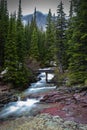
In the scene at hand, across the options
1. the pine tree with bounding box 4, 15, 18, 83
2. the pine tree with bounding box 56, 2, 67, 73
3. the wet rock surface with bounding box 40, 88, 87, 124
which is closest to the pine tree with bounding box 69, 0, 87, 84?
the wet rock surface with bounding box 40, 88, 87, 124

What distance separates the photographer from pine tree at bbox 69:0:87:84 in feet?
91.8

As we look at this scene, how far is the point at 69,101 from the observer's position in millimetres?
25250

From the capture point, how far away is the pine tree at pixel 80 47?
2798 cm

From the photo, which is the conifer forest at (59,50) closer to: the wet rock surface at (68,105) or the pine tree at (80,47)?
the pine tree at (80,47)

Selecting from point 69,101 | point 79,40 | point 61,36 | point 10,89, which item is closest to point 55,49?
point 61,36

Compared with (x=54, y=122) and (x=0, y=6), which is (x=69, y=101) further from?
(x=0, y=6)

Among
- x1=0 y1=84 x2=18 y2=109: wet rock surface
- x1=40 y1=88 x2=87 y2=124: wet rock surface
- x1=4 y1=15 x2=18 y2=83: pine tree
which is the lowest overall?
x1=0 y1=84 x2=18 y2=109: wet rock surface

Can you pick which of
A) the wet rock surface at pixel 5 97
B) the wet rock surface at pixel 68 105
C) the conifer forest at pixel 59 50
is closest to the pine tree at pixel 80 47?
the conifer forest at pixel 59 50

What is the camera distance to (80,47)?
28.9m

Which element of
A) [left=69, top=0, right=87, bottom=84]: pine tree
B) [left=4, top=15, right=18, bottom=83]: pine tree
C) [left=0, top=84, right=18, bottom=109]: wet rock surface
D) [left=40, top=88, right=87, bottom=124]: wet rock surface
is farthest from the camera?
[left=4, top=15, right=18, bottom=83]: pine tree

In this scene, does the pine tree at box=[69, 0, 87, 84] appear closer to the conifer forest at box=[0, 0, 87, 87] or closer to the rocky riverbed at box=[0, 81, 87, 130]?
the conifer forest at box=[0, 0, 87, 87]

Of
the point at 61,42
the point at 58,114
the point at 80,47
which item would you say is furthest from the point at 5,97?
the point at 61,42

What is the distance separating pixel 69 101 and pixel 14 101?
318 inches

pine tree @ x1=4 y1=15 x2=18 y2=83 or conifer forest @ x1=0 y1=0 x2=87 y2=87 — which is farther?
pine tree @ x1=4 y1=15 x2=18 y2=83
